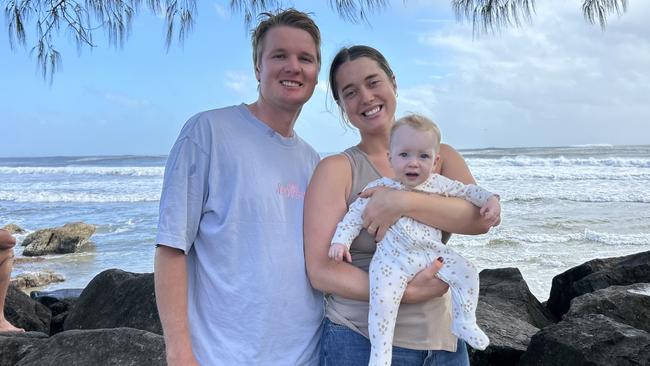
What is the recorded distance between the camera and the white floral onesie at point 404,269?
186 centimetres

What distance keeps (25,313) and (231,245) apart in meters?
4.78

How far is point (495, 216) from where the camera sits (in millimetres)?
2018

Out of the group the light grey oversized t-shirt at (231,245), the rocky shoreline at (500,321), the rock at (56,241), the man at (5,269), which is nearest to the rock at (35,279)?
the rocky shoreline at (500,321)

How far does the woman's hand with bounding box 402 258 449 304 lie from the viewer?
194cm

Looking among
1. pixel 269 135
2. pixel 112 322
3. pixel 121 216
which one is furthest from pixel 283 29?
pixel 121 216

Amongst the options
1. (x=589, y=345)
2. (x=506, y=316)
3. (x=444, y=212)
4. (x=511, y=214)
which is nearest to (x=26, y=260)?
(x=506, y=316)

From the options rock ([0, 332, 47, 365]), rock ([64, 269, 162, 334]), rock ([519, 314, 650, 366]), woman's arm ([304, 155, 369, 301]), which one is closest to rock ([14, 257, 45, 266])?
rock ([64, 269, 162, 334])

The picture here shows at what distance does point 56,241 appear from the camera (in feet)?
35.7

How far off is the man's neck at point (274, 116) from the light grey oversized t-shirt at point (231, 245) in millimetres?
129

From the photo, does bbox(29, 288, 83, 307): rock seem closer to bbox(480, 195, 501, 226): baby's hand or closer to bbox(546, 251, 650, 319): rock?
bbox(546, 251, 650, 319): rock

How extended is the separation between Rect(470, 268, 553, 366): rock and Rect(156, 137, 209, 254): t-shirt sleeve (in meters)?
2.54

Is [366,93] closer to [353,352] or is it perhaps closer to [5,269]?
[353,352]

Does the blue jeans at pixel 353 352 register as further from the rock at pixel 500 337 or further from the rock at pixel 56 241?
the rock at pixel 56 241

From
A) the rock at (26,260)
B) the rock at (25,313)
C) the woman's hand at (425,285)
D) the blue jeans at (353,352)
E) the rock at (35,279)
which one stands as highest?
the woman's hand at (425,285)
